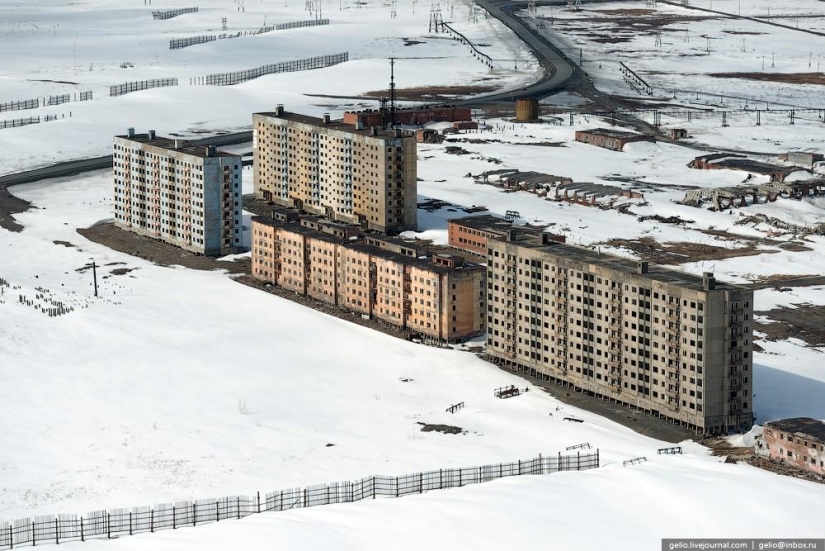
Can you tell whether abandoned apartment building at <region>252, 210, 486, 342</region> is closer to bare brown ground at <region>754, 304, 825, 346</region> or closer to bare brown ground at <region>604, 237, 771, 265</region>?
bare brown ground at <region>754, 304, 825, 346</region>

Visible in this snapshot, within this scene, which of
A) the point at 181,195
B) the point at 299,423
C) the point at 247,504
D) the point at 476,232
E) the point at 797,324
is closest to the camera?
the point at 247,504

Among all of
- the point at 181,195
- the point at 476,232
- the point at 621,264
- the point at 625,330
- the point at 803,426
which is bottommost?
the point at 803,426

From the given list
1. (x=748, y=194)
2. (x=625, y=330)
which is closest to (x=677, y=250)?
(x=748, y=194)

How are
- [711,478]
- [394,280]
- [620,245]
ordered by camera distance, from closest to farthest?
[711,478] → [394,280] → [620,245]

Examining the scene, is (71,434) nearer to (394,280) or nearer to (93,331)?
(93,331)

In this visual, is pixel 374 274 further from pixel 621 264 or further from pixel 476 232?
pixel 621 264

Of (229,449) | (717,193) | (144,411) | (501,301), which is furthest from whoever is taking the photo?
(717,193)

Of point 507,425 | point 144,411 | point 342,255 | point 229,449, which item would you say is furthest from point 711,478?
point 342,255

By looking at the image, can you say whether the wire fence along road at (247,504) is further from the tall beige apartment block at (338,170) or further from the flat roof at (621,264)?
the tall beige apartment block at (338,170)
